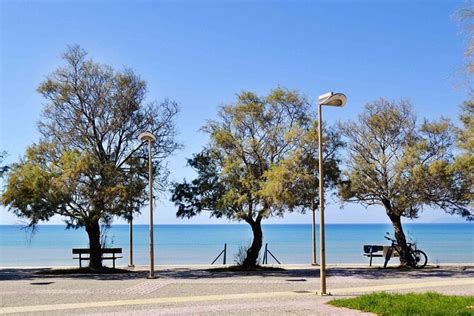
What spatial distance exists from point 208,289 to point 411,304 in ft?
20.1

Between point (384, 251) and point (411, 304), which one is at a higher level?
point (384, 251)

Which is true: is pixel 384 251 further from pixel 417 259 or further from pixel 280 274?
pixel 280 274

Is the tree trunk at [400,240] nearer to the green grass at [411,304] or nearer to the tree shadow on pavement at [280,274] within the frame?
the tree shadow on pavement at [280,274]

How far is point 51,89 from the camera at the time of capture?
22156mm

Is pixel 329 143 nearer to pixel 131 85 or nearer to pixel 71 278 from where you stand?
pixel 131 85

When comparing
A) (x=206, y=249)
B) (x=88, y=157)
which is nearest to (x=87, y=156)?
(x=88, y=157)

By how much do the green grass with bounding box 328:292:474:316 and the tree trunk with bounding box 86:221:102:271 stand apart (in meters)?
12.2

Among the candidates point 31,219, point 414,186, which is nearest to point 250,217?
point 414,186

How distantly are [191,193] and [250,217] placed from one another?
2.55 metres

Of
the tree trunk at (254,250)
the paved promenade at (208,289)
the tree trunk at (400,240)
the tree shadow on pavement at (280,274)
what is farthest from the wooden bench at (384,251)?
the tree trunk at (254,250)

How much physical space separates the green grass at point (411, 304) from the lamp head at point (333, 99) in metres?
4.76

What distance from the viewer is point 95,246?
2248 cm

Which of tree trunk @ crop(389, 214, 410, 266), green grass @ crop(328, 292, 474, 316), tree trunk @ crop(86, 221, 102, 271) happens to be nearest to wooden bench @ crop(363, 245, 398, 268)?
tree trunk @ crop(389, 214, 410, 266)

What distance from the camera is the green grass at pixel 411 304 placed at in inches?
428
